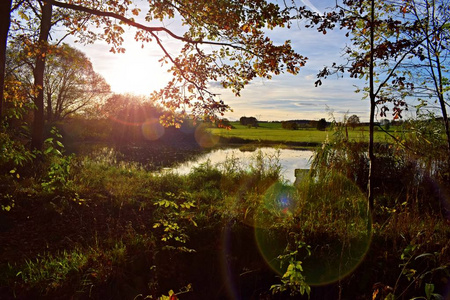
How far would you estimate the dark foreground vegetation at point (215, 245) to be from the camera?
3.51m

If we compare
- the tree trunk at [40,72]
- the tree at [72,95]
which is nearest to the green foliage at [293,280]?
the tree trunk at [40,72]

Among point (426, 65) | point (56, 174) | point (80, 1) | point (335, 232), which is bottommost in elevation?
point (335, 232)

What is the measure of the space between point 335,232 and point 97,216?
404 cm

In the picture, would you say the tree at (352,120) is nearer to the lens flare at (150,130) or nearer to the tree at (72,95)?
the tree at (72,95)

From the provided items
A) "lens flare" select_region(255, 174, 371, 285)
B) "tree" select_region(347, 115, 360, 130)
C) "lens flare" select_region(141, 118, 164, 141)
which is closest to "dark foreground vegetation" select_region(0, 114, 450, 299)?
"lens flare" select_region(255, 174, 371, 285)

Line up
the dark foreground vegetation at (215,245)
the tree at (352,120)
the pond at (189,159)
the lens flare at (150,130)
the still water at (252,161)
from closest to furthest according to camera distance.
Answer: the dark foreground vegetation at (215,245) → the tree at (352,120) → the still water at (252,161) → the pond at (189,159) → the lens flare at (150,130)

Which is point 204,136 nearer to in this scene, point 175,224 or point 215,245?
point 215,245

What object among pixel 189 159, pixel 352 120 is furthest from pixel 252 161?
pixel 189 159

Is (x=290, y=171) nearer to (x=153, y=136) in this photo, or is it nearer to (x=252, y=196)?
(x=252, y=196)

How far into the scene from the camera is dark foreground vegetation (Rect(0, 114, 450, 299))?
3.51 meters

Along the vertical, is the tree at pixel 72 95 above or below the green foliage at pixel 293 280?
above

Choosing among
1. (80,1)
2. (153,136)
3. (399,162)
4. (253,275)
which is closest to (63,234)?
(253,275)

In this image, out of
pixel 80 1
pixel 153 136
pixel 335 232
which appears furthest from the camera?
pixel 153 136

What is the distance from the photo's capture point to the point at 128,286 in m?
3.63
